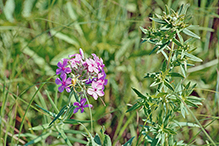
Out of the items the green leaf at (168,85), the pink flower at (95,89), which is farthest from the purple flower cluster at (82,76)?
the green leaf at (168,85)

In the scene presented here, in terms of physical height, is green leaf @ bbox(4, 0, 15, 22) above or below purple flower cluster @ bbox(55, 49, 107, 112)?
above

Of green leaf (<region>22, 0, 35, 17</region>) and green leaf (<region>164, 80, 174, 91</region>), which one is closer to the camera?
green leaf (<region>164, 80, 174, 91</region>)

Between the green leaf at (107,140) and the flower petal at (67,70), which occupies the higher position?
the flower petal at (67,70)

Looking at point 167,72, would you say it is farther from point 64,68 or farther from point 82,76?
point 64,68

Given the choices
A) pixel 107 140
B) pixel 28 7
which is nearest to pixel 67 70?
pixel 107 140

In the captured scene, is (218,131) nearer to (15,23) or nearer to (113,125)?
(113,125)

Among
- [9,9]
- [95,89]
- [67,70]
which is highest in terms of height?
[9,9]

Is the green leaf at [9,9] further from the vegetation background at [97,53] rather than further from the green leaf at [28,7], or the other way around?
the green leaf at [28,7]

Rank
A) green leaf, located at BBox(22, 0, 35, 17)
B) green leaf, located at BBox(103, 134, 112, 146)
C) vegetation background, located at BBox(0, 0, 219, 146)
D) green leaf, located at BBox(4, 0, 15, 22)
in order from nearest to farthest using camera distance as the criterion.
Result: 1. green leaf, located at BBox(103, 134, 112, 146)
2. vegetation background, located at BBox(0, 0, 219, 146)
3. green leaf, located at BBox(4, 0, 15, 22)
4. green leaf, located at BBox(22, 0, 35, 17)

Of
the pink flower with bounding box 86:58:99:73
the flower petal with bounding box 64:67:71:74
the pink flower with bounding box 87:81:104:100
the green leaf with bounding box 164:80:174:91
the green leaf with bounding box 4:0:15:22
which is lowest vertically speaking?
the pink flower with bounding box 87:81:104:100

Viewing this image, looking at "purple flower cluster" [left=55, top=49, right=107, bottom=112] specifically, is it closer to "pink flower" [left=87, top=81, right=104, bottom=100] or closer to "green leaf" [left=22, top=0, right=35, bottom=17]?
"pink flower" [left=87, top=81, right=104, bottom=100]

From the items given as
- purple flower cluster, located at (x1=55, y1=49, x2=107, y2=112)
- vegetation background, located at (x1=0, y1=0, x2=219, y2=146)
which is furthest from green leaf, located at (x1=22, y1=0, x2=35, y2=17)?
purple flower cluster, located at (x1=55, y1=49, x2=107, y2=112)
